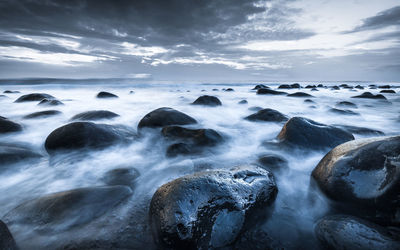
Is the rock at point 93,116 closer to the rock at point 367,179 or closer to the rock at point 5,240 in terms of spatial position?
the rock at point 5,240

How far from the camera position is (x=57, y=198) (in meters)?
1.78

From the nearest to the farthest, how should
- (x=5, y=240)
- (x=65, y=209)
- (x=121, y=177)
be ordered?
(x=5, y=240), (x=65, y=209), (x=121, y=177)

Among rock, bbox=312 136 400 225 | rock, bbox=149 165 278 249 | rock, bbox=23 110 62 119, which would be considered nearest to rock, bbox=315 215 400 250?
rock, bbox=312 136 400 225

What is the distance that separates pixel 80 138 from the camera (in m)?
3.09

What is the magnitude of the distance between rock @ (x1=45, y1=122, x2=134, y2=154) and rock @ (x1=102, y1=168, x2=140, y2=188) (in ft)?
2.78

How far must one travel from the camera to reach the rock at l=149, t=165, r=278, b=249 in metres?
1.39

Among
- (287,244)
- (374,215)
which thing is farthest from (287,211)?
(374,215)

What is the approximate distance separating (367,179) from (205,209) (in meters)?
1.31

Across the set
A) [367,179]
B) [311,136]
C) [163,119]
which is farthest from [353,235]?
[163,119]

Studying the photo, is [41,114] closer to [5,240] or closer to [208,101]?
[208,101]

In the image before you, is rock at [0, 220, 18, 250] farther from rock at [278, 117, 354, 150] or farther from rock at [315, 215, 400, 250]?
rock at [278, 117, 354, 150]

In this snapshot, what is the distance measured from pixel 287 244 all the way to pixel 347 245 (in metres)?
0.35

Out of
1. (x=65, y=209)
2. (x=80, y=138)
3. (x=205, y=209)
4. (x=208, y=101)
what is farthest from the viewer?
(x=208, y=101)

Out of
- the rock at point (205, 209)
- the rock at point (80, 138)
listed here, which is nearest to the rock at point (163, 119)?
the rock at point (80, 138)
